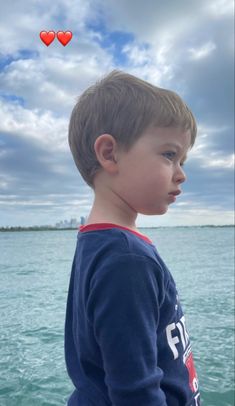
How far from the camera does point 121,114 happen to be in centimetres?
132

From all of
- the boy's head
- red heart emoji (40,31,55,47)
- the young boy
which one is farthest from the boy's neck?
red heart emoji (40,31,55,47)

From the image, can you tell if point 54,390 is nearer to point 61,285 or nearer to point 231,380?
point 231,380

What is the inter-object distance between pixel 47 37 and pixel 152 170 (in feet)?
8.51

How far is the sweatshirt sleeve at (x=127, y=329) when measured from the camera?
1.12m

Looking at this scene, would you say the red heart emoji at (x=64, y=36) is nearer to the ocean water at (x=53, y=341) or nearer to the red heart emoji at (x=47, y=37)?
the red heart emoji at (x=47, y=37)

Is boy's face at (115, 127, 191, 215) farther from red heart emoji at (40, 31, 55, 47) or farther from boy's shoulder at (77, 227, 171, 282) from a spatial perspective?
red heart emoji at (40, 31, 55, 47)

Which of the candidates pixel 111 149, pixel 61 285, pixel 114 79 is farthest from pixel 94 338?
pixel 61 285

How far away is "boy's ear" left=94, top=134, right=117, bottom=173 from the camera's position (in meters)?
1.33

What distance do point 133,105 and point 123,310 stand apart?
2.16ft

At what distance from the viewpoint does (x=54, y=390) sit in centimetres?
382

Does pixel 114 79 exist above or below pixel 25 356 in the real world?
above

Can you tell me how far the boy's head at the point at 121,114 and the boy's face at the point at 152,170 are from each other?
0.09 feet

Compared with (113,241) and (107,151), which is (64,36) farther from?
(113,241)

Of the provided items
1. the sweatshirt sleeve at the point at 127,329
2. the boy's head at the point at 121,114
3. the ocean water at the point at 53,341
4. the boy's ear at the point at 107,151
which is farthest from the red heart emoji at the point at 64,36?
the ocean water at the point at 53,341
